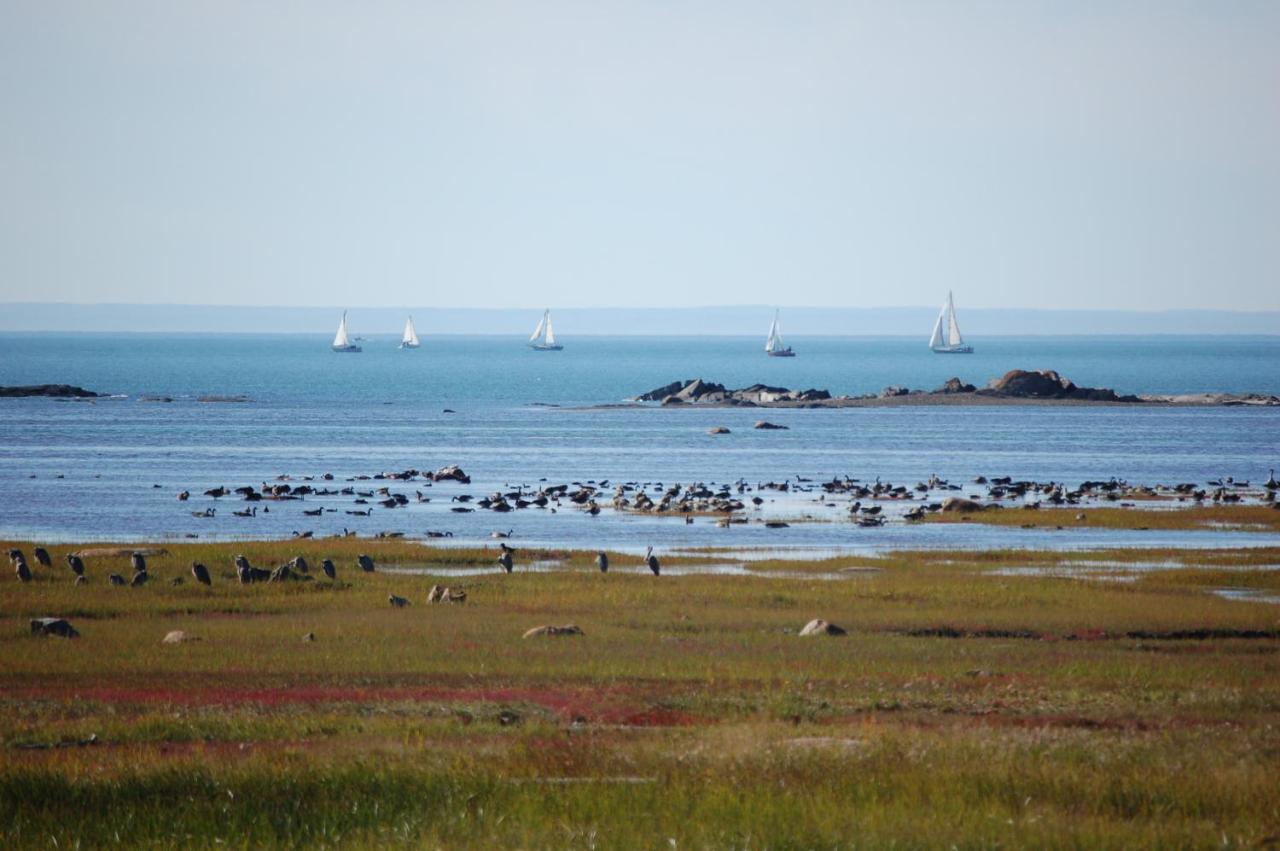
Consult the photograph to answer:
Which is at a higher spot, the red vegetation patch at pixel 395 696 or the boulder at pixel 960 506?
the red vegetation patch at pixel 395 696

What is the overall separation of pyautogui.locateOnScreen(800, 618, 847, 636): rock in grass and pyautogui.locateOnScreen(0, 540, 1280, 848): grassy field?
59cm

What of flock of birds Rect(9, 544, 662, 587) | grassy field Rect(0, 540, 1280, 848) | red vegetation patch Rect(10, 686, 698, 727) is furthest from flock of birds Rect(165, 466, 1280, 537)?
red vegetation patch Rect(10, 686, 698, 727)

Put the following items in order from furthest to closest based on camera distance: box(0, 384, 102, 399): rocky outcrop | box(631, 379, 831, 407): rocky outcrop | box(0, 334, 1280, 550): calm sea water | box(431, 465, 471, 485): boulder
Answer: box(0, 384, 102, 399): rocky outcrop < box(631, 379, 831, 407): rocky outcrop < box(431, 465, 471, 485): boulder < box(0, 334, 1280, 550): calm sea water

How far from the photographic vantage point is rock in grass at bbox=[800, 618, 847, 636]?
101 ft

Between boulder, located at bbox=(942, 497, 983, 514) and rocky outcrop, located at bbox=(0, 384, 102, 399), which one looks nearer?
boulder, located at bbox=(942, 497, 983, 514)

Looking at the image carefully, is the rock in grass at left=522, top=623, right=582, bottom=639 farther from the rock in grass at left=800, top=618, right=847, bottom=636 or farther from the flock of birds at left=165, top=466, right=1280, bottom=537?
the flock of birds at left=165, top=466, right=1280, bottom=537

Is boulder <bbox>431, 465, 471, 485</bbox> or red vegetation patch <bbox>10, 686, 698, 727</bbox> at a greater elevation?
red vegetation patch <bbox>10, 686, 698, 727</bbox>

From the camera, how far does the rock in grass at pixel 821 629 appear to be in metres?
30.8

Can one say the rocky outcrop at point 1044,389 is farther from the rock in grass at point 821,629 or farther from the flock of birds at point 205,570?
the rock in grass at point 821,629

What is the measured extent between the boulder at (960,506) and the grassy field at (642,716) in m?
23.8

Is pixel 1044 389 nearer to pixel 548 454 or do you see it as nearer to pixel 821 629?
pixel 548 454

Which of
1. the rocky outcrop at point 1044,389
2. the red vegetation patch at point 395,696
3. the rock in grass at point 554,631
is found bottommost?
the rock in grass at point 554,631

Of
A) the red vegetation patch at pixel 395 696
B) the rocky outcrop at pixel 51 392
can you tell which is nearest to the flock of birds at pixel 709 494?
the red vegetation patch at pixel 395 696

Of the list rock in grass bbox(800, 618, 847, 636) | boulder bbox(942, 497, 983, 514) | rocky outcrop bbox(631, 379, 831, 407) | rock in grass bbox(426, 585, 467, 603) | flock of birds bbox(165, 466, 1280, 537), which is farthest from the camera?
rocky outcrop bbox(631, 379, 831, 407)
